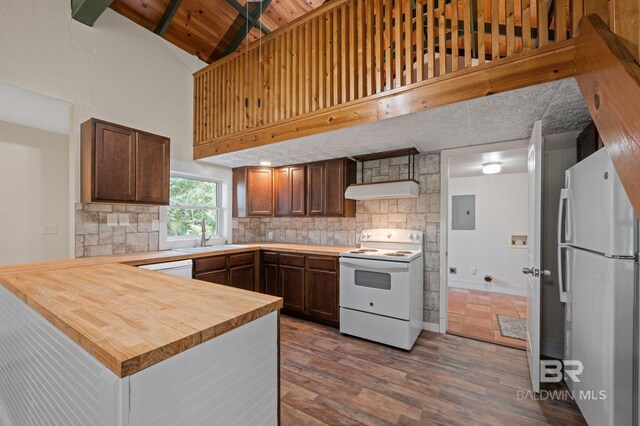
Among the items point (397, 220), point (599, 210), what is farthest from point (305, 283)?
point (599, 210)

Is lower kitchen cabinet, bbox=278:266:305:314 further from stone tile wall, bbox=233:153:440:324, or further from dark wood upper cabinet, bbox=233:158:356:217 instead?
dark wood upper cabinet, bbox=233:158:356:217

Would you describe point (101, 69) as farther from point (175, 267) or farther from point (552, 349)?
point (552, 349)

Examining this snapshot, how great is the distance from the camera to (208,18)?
11.7ft

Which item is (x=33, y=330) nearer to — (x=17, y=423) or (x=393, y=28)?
(x=17, y=423)

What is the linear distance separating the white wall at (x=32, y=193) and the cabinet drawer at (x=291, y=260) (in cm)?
273

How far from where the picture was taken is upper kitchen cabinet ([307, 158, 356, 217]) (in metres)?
3.60

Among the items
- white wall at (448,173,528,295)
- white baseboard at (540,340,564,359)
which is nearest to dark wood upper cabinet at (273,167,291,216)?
white wall at (448,173,528,295)

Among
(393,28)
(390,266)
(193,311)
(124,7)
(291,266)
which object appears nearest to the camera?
(193,311)

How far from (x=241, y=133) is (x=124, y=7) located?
1977 millimetres

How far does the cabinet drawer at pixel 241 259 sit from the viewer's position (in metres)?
3.48

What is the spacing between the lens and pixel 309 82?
2695mm

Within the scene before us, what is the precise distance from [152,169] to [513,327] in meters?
4.62

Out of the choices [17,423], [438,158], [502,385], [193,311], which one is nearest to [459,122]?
[438,158]

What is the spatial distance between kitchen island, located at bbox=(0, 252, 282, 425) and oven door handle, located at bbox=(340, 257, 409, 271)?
1898 millimetres
